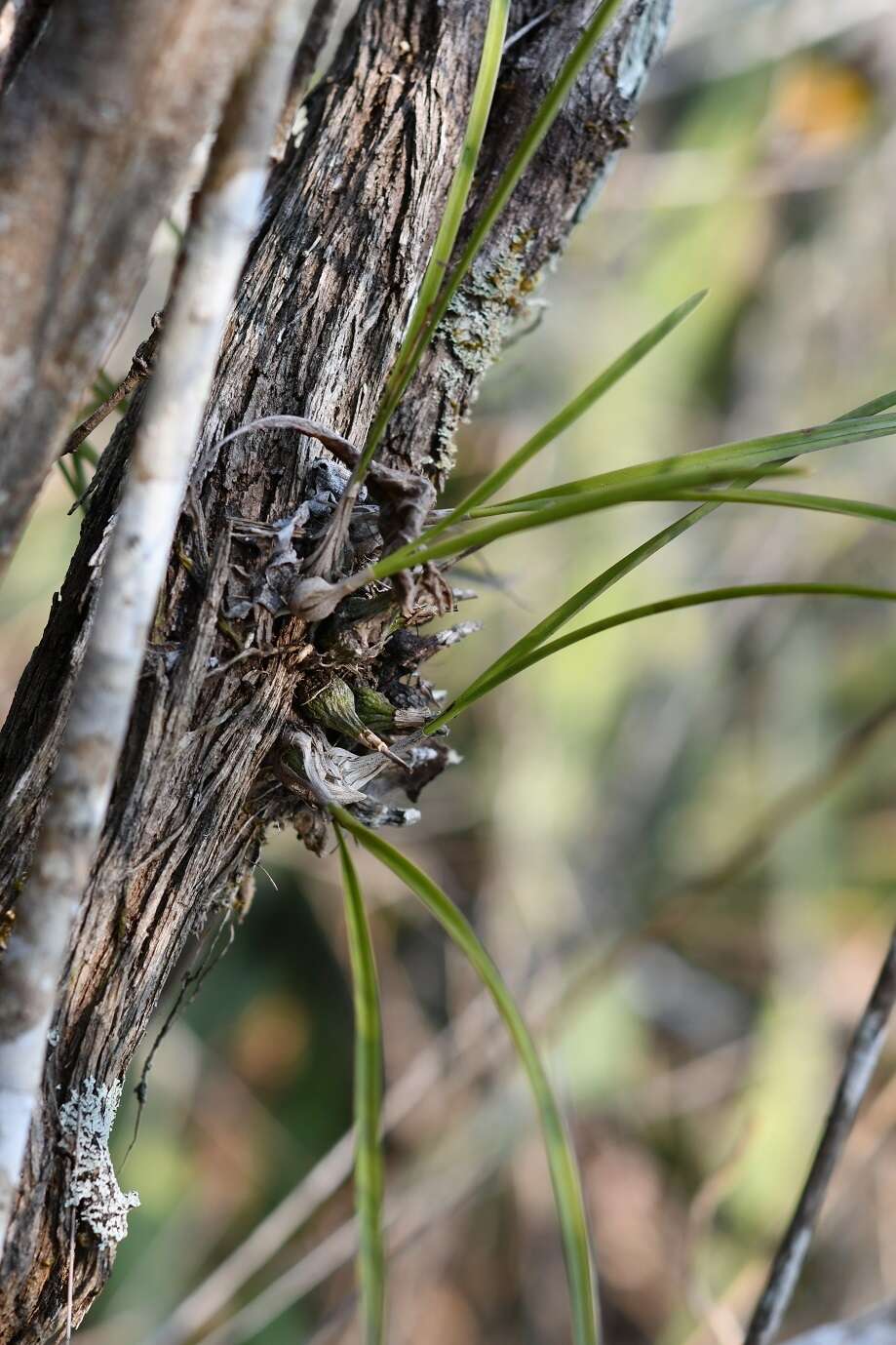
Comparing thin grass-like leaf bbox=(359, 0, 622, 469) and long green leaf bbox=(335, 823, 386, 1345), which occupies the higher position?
thin grass-like leaf bbox=(359, 0, 622, 469)

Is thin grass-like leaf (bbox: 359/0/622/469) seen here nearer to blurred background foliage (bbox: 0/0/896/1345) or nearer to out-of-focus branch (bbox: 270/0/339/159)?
out-of-focus branch (bbox: 270/0/339/159)

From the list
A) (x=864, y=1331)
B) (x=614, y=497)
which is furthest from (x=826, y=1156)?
(x=614, y=497)

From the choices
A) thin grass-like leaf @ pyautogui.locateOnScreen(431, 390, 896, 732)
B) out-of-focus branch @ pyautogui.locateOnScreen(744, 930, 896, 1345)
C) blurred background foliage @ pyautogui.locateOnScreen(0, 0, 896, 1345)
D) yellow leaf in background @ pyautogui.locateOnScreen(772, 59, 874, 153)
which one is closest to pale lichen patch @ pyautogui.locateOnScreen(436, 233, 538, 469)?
thin grass-like leaf @ pyautogui.locateOnScreen(431, 390, 896, 732)

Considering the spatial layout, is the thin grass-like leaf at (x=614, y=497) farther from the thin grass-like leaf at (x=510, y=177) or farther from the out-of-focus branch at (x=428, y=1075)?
the out-of-focus branch at (x=428, y=1075)

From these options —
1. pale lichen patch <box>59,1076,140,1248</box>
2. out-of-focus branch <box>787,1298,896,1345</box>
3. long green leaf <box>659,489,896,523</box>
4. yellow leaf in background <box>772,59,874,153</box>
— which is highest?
yellow leaf in background <box>772,59,874,153</box>

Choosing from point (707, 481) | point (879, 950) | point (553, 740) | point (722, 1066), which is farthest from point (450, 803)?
point (707, 481)

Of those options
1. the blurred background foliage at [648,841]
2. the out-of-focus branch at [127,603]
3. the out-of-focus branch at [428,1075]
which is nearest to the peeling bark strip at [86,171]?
the out-of-focus branch at [127,603]

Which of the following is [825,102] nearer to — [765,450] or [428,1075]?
[428,1075]
